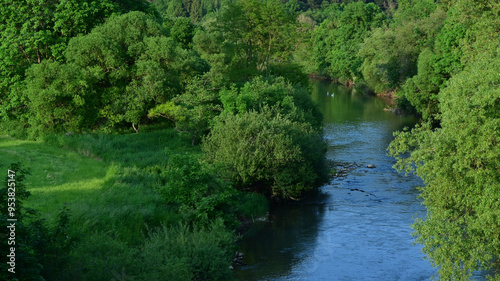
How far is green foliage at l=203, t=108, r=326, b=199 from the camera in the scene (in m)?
36.9

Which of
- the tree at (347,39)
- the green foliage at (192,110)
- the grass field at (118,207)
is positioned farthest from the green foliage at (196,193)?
the tree at (347,39)

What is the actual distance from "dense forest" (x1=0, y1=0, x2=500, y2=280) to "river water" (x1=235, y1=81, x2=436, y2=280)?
189 centimetres

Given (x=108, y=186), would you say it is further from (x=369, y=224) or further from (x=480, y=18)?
(x=480, y=18)

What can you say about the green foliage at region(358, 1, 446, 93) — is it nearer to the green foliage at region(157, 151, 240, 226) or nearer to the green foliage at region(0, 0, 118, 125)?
the green foliage at region(0, 0, 118, 125)

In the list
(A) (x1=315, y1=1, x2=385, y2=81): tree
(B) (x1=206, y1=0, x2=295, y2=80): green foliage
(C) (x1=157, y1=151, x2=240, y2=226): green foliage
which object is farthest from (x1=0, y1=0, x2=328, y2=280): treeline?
(A) (x1=315, y1=1, x2=385, y2=81): tree

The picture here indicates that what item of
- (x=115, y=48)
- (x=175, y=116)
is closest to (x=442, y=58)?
(x=175, y=116)

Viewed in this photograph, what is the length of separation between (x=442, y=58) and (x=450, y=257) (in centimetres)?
4847

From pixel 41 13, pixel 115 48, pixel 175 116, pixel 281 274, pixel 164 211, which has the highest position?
pixel 41 13

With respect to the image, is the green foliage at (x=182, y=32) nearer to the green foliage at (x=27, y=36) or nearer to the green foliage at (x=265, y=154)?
the green foliage at (x=27, y=36)

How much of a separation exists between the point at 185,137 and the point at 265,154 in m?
11.7

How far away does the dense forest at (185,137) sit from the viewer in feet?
67.1

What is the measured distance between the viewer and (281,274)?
1046 inches

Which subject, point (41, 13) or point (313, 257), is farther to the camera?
point (41, 13)

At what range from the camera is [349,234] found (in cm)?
3206
